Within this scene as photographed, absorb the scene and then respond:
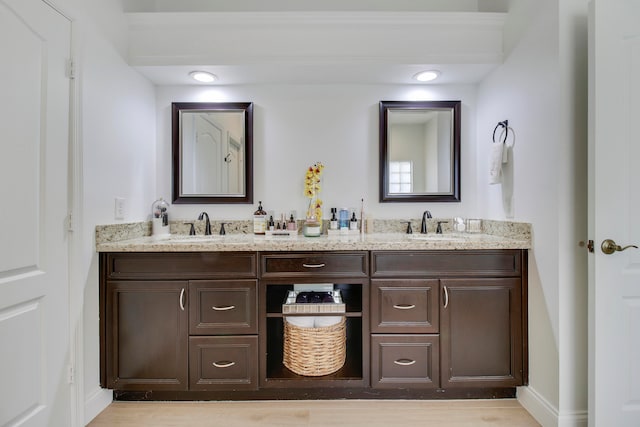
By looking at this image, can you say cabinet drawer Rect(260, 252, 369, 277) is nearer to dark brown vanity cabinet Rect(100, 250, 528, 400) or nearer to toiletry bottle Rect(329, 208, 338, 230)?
dark brown vanity cabinet Rect(100, 250, 528, 400)

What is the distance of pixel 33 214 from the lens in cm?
133

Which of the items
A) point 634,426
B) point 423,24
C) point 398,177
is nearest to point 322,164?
point 398,177

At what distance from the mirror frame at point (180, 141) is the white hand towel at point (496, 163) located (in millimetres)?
1616

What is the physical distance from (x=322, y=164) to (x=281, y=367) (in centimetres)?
139

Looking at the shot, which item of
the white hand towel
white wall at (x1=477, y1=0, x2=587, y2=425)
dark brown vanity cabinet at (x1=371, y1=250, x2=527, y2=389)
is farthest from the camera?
the white hand towel

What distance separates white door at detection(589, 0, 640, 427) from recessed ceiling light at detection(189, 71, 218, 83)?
6.80 ft

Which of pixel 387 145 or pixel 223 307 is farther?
pixel 387 145

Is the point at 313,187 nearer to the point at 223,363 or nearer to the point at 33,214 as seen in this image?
the point at 223,363

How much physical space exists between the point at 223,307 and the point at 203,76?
1.53m

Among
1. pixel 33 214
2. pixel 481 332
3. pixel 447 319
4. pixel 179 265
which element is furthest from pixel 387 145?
pixel 33 214

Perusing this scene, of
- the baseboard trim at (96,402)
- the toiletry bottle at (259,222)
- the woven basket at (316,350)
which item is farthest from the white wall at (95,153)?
the woven basket at (316,350)

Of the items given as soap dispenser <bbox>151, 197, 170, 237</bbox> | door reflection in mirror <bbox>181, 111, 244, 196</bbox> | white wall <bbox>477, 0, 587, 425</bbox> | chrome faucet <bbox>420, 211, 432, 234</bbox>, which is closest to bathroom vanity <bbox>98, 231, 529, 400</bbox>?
white wall <bbox>477, 0, 587, 425</bbox>

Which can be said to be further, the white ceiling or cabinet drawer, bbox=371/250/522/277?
the white ceiling

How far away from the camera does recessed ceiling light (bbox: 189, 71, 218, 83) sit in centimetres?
207
